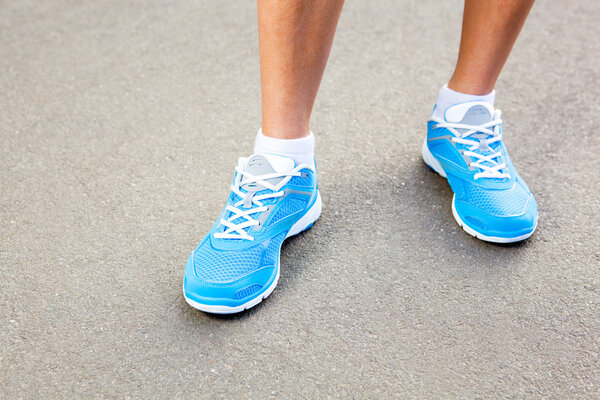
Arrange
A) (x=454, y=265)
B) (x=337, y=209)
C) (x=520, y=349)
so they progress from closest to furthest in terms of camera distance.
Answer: (x=520, y=349)
(x=454, y=265)
(x=337, y=209)

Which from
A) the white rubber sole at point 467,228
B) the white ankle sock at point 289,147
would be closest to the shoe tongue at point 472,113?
the white rubber sole at point 467,228

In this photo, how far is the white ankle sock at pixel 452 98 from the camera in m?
1.00

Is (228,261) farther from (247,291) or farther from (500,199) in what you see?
(500,199)

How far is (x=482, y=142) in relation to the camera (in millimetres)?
989

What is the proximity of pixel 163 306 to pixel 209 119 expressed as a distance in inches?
22.3

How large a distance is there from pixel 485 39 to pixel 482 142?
18 cm

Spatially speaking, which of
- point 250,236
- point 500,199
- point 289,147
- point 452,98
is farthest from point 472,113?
point 250,236

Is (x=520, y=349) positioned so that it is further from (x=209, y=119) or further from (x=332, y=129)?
(x=209, y=119)

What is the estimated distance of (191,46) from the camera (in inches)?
62.2

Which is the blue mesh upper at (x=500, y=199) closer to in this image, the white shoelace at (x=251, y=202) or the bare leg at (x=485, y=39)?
the bare leg at (x=485, y=39)

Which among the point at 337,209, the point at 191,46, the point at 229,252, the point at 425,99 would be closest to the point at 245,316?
the point at 229,252

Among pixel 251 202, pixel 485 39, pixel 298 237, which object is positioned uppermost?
pixel 485 39

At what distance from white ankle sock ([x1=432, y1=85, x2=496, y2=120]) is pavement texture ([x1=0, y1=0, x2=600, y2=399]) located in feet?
0.48

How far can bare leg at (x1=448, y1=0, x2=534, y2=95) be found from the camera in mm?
919
